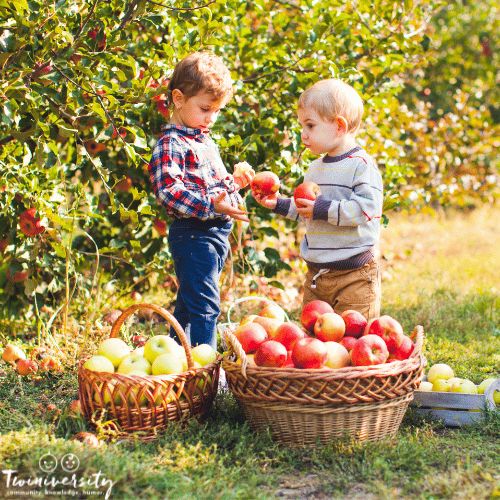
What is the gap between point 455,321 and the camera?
386 cm

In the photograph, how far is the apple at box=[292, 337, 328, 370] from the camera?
2.08 m

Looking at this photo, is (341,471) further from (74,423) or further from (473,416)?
(74,423)

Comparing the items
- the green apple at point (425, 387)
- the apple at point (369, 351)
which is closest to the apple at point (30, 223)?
the apple at point (369, 351)

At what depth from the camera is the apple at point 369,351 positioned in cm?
210

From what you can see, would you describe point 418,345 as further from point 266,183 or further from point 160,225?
point 160,225

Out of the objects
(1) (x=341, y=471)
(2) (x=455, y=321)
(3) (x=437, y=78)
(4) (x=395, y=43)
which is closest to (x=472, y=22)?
(3) (x=437, y=78)

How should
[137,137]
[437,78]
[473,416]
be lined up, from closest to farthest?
[473,416] → [137,137] → [437,78]

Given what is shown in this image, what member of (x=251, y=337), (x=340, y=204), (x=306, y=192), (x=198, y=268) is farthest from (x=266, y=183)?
(x=251, y=337)

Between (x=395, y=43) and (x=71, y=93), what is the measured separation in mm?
2176

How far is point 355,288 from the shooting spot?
270cm

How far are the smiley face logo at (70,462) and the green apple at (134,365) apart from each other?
45 centimetres

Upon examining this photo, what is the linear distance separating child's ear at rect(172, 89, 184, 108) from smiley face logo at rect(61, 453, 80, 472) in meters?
1.64

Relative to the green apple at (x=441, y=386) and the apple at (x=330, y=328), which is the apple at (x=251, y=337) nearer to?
the apple at (x=330, y=328)

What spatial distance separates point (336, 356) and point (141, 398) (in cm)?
76
